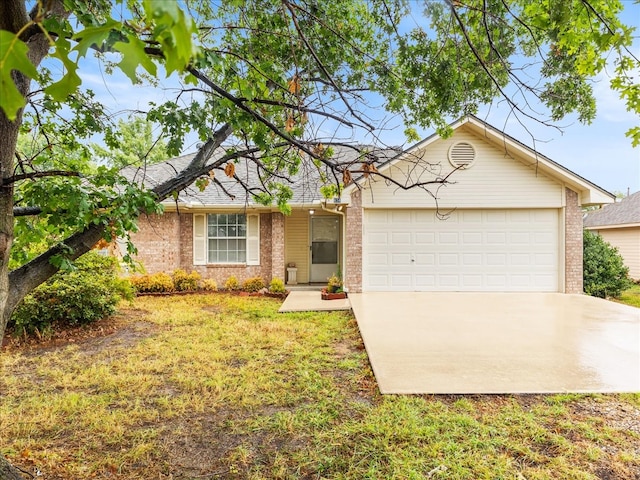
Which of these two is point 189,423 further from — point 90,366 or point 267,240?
point 267,240

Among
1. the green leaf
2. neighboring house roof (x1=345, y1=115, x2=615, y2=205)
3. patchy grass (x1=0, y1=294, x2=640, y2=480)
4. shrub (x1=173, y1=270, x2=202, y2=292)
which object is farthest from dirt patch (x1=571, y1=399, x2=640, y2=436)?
shrub (x1=173, y1=270, x2=202, y2=292)

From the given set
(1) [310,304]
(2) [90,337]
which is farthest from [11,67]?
(1) [310,304]

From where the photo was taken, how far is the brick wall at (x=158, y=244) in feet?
37.9

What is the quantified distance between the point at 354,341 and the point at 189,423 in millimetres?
3285

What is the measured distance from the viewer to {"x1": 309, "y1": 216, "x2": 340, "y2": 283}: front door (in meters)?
12.8

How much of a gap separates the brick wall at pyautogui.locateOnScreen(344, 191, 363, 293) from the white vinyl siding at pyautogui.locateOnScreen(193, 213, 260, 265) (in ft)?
11.6

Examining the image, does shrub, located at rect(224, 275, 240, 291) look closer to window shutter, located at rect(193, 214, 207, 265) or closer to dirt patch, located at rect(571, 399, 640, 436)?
window shutter, located at rect(193, 214, 207, 265)

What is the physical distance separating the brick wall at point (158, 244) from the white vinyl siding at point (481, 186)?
21.2ft

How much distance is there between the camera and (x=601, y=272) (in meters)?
11.3

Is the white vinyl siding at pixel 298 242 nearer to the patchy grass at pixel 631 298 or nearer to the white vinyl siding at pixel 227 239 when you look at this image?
the white vinyl siding at pixel 227 239

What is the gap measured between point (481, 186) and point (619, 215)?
1260 centimetres

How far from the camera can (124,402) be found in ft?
13.3

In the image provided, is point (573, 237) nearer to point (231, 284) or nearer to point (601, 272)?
point (601, 272)

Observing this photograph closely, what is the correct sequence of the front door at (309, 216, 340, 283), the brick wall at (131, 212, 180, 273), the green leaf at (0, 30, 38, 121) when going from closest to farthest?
the green leaf at (0, 30, 38, 121) → the brick wall at (131, 212, 180, 273) → the front door at (309, 216, 340, 283)
